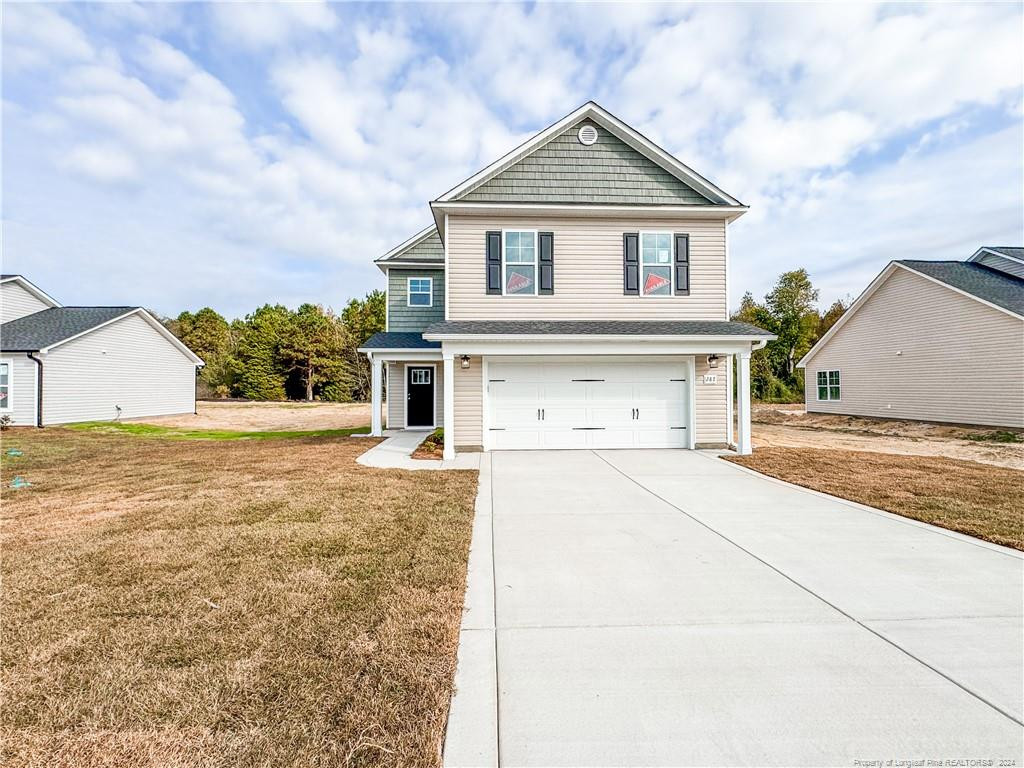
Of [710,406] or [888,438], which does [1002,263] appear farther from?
[710,406]

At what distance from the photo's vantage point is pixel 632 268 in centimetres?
1103

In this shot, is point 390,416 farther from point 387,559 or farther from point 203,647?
point 203,647

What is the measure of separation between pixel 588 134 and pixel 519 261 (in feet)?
11.9

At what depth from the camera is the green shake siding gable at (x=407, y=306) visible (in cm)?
1628

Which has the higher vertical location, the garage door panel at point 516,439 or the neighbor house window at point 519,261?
the neighbor house window at point 519,261

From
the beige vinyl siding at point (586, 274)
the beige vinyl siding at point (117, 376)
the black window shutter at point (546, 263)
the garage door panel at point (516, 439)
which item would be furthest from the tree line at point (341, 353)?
the garage door panel at point (516, 439)

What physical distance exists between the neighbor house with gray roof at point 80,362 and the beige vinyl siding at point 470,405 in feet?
54.9

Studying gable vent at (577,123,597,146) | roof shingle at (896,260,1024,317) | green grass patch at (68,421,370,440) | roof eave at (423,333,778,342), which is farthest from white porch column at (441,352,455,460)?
roof shingle at (896,260,1024,317)

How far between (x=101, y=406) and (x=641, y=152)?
73.7ft

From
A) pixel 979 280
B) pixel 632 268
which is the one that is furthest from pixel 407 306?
pixel 979 280

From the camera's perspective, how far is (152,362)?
2172 centimetres

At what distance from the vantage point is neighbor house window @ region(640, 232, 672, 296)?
1105 centimetres

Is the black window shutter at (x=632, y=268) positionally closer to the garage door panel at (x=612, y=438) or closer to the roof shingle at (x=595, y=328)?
the roof shingle at (x=595, y=328)

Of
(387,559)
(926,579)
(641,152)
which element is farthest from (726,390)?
(387,559)
